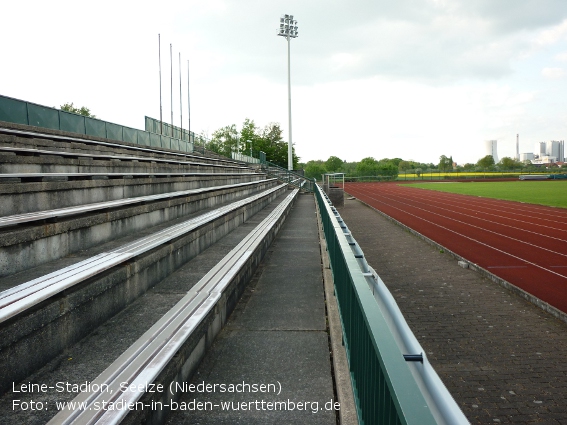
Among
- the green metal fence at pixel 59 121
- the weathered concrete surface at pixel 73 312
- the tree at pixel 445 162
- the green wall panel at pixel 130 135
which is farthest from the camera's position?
the tree at pixel 445 162

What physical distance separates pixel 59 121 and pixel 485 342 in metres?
12.1

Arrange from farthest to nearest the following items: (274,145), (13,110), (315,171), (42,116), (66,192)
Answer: (274,145)
(315,171)
(42,116)
(13,110)
(66,192)

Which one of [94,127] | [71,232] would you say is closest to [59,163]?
[71,232]

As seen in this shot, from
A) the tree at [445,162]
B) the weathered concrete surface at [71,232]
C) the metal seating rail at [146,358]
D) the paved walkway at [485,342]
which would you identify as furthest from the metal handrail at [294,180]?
the tree at [445,162]

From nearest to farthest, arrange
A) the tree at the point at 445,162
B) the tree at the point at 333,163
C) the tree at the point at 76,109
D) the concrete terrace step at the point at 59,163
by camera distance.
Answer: the concrete terrace step at the point at 59,163, the tree at the point at 76,109, the tree at the point at 333,163, the tree at the point at 445,162

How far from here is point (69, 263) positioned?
3875 millimetres

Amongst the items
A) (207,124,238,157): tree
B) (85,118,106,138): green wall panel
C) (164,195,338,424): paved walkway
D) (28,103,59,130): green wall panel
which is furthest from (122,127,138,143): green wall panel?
(207,124,238,157): tree

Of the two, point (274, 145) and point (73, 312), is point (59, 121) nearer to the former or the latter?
point (73, 312)

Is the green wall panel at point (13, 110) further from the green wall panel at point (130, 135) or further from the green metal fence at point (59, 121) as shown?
the green wall panel at point (130, 135)

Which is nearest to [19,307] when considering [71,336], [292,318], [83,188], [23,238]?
Result: [71,336]

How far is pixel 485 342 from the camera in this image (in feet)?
18.9

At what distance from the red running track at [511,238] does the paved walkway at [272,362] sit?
5.11 m

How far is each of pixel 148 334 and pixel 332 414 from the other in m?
1.51

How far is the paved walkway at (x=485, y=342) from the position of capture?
426cm
